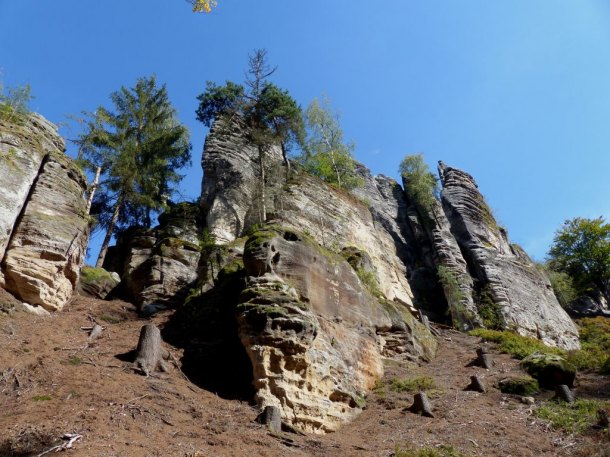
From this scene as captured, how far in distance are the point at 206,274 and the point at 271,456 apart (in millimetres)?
9982

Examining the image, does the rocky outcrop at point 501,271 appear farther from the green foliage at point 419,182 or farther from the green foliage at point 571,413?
the green foliage at point 571,413

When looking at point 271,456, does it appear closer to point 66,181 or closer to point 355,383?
point 355,383

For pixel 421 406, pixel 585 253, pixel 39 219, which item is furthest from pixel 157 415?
pixel 585 253

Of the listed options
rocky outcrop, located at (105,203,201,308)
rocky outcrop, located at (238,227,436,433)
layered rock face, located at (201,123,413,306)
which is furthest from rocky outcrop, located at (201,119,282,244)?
rocky outcrop, located at (238,227,436,433)

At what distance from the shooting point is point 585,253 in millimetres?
39125

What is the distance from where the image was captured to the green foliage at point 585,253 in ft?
125

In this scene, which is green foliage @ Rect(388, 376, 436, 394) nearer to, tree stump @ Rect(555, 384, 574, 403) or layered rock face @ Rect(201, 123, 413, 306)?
tree stump @ Rect(555, 384, 574, 403)

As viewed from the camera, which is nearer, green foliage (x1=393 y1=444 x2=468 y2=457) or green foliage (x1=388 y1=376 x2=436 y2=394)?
green foliage (x1=393 y1=444 x2=468 y2=457)

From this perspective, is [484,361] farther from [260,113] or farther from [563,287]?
[563,287]

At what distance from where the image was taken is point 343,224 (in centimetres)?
2628

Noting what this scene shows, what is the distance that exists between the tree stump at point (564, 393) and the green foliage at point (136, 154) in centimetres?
1855

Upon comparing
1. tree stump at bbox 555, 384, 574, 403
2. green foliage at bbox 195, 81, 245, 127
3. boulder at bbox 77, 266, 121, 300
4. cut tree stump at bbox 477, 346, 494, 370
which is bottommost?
tree stump at bbox 555, 384, 574, 403

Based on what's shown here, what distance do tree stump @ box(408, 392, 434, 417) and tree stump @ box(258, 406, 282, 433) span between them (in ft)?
14.7

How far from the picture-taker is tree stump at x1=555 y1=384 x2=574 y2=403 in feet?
45.7
